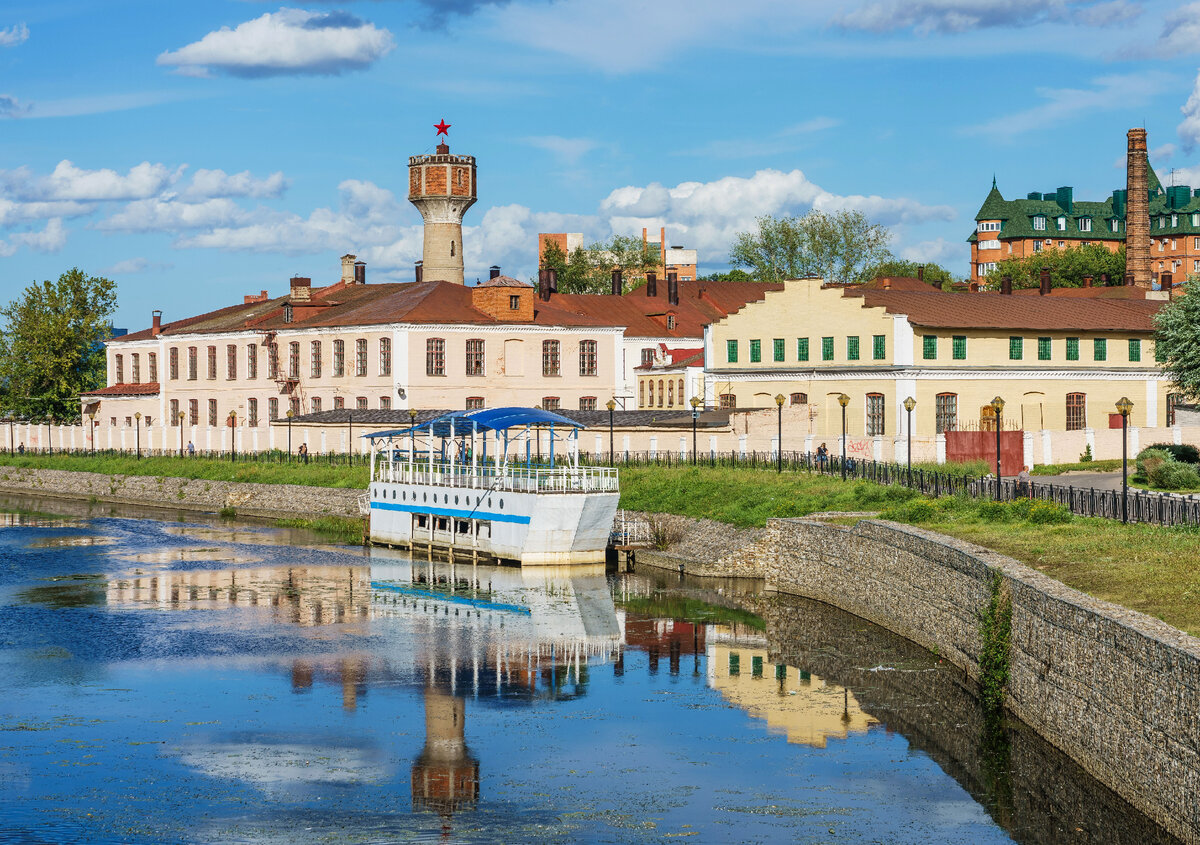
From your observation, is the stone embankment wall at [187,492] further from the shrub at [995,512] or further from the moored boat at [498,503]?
the shrub at [995,512]

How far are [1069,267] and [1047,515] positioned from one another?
108083 mm

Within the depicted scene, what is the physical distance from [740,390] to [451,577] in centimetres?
2627

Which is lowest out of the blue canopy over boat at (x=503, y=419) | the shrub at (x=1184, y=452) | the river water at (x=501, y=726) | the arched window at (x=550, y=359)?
the river water at (x=501, y=726)

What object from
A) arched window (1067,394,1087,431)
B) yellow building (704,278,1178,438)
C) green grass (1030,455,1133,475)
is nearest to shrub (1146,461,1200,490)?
green grass (1030,455,1133,475)

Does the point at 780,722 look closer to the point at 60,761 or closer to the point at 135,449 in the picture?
the point at 60,761

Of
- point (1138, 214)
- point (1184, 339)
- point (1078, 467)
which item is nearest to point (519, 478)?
point (1078, 467)

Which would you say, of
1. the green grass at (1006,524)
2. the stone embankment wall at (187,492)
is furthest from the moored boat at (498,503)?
the stone embankment wall at (187,492)

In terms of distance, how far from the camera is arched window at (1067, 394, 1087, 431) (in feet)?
208

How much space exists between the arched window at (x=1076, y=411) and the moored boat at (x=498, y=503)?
23.3 m

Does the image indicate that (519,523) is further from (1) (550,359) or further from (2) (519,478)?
(1) (550,359)

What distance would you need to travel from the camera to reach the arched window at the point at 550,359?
251 ft

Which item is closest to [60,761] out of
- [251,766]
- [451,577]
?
[251,766]

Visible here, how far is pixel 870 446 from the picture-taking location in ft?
182

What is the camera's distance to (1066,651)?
21688mm
